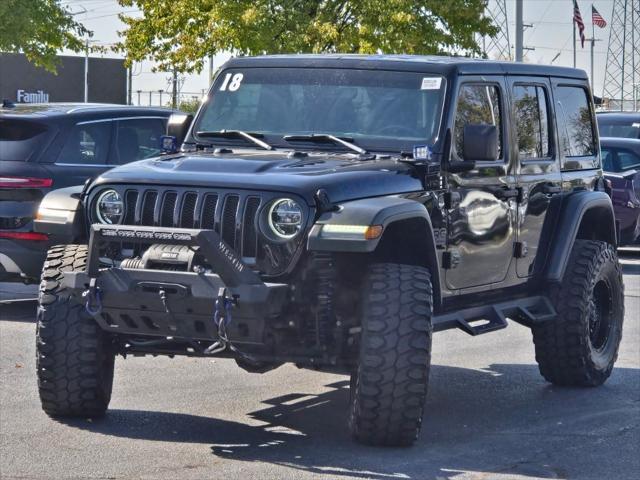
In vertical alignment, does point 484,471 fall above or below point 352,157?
below

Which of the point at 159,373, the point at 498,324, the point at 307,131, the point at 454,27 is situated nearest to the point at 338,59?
the point at 307,131

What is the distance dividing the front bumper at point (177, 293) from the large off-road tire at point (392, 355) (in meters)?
0.46

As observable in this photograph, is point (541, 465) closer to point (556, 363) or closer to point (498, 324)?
point (498, 324)

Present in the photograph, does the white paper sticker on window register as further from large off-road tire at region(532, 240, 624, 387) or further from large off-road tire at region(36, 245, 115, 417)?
large off-road tire at region(36, 245, 115, 417)

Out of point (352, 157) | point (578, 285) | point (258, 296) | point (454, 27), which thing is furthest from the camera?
point (454, 27)

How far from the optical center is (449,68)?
8.27 metres

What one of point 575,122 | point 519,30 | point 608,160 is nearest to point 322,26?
point 519,30

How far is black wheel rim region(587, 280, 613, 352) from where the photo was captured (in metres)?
9.60

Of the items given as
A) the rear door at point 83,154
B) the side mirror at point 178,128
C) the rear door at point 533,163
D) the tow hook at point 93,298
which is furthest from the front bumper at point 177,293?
the rear door at point 83,154

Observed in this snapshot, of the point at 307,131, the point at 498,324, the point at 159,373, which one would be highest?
the point at 307,131

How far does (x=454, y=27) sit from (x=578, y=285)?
21.1m

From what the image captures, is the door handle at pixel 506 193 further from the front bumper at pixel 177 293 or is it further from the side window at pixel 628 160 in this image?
the side window at pixel 628 160

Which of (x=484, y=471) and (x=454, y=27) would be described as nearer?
(x=484, y=471)

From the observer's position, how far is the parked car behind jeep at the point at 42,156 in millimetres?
11461
